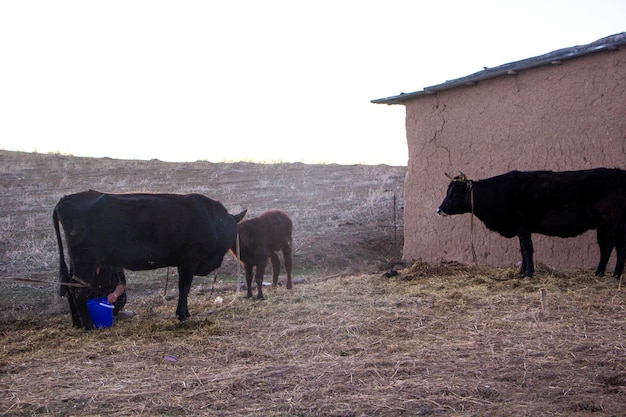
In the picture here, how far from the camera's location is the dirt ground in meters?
5.26

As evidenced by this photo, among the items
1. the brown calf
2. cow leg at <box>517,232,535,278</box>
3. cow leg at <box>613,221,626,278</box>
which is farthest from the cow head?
the brown calf

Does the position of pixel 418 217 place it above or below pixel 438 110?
below

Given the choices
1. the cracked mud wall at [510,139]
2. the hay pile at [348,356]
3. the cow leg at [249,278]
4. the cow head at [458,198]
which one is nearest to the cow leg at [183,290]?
the hay pile at [348,356]

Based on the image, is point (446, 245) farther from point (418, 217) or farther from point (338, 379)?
point (338, 379)

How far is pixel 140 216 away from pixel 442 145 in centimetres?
648

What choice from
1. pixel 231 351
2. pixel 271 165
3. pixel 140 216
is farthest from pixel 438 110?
pixel 271 165

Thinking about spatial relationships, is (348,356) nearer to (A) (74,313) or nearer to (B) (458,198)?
(A) (74,313)

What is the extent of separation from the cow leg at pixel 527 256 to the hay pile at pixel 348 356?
0.26m

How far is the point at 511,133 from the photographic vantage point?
39.3 feet

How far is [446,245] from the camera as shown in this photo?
13.0 metres

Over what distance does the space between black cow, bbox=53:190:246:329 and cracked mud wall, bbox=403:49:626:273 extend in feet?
16.3

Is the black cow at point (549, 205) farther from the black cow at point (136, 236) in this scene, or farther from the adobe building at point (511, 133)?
the black cow at point (136, 236)

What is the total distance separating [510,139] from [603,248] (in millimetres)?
2836

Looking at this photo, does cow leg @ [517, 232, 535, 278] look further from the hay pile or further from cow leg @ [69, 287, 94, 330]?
cow leg @ [69, 287, 94, 330]
